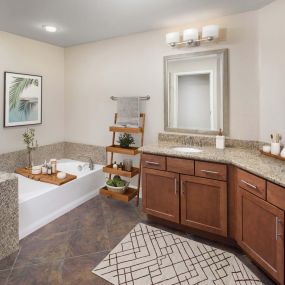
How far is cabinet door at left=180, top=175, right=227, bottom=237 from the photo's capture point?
7.01 ft

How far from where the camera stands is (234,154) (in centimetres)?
229

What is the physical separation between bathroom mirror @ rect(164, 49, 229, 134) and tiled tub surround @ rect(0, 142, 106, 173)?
1.36 m

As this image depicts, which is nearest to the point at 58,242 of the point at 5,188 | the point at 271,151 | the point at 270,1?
the point at 5,188

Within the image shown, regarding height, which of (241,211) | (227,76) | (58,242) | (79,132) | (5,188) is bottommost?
(58,242)

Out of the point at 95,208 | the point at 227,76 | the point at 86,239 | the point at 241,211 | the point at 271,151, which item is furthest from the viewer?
the point at 95,208

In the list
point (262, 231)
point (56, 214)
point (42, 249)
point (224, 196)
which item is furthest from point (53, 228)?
point (262, 231)

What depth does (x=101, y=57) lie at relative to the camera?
352cm

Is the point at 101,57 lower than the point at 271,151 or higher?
higher

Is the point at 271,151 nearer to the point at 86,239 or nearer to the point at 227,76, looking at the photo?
the point at 227,76

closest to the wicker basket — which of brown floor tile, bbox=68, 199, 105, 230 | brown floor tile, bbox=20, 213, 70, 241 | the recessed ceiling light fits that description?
brown floor tile, bbox=68, 199, 105, 230

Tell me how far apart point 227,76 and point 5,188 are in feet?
8.47

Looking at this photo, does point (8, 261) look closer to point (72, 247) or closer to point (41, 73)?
point (72, 247)

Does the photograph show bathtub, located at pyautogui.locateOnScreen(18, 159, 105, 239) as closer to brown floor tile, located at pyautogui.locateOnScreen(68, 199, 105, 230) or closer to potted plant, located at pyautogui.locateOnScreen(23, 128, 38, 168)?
brown floor tile, located at pyautogui.locateOnScreen(68, 199, 105, 230)

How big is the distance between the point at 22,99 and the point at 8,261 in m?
2.24
